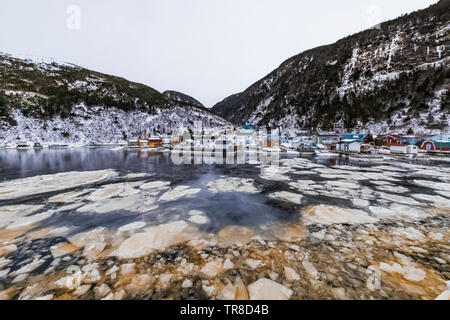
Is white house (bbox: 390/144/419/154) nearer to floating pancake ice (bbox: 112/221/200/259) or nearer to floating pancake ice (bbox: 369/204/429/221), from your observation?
floating pancake ice (bbox: 369/204/429/221)

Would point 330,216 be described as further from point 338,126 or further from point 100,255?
point 338,126

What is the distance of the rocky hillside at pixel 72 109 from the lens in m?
46.3

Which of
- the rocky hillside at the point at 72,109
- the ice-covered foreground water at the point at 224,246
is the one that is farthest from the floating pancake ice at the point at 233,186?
the rocky hillside at the point at 72,109

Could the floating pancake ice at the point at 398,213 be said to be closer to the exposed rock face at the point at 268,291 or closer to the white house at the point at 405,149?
the exposed rock face at the point at 268,291

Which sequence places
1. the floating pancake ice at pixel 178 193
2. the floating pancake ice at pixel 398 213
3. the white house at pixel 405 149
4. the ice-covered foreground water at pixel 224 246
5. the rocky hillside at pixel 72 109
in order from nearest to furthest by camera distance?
the ice-covered foreground water at pixel 224 246 → the floating pancake ice at pixel 398 213 → the floating pancake ice at pixel 178 193 → the white house at pixel 405 149 → the rocky hillside at pixel 72 109

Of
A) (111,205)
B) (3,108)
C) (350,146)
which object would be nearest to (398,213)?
(111,205)

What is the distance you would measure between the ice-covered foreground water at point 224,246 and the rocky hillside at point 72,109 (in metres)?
55.5

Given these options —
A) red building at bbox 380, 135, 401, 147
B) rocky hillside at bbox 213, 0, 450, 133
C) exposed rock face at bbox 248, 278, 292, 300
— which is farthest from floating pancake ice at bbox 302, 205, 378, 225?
rocky hillside at bbox 213, 0, 450, 133

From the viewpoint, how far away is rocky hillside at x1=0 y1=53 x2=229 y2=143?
46.3 metres

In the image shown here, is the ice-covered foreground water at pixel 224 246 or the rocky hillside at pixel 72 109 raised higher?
the rocky hillside at pixel 72 109

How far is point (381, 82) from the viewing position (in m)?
52.5

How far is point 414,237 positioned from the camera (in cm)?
354

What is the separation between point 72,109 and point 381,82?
306ft

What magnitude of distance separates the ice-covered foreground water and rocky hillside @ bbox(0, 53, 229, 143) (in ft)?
182
